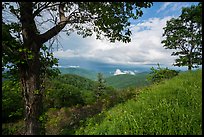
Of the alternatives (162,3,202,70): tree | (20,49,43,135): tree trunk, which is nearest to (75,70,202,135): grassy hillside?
(20,49,43,135): tree trunk

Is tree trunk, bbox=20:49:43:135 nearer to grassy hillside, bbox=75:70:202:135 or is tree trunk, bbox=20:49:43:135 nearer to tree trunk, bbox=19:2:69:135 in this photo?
tree trunk, bbox=19:2:69:135

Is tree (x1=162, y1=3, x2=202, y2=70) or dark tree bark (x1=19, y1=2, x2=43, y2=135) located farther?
tree (x1=162, y1=3, x2=202, y2=70)

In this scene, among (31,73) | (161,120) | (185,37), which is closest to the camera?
(161,120)

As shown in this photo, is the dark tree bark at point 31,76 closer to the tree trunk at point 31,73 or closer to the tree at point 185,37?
the tree trunk at point 31,73

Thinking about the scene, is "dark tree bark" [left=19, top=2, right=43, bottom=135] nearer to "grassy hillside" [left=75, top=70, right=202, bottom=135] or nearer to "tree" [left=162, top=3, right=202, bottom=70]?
"grassy hillside" [left=75, top=70, right=202, bottom=135]

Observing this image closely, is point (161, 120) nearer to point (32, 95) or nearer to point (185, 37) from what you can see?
point (32, 95)

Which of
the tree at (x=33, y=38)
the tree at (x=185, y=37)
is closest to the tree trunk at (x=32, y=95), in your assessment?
the tree at (x=33, y=38)

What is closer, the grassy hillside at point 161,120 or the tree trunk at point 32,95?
the grassy hillside at point 161,120

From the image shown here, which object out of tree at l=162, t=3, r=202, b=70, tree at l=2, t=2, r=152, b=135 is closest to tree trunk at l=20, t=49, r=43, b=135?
tree at l=2, t=2, r=152, b=135

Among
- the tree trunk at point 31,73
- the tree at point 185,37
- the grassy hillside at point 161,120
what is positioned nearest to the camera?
the grassy hillside at point 161,120

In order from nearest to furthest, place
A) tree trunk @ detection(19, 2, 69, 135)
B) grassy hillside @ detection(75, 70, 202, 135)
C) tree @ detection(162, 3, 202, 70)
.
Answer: grassy hillside @ detection(75, 70, 202, 135)
tree trunk @ detection(19, 2, 69, 135)
tree @ detection(162, 3, 202, 70)

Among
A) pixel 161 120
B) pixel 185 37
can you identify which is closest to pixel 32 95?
pixel 161 120

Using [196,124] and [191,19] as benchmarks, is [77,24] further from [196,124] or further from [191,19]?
[191,19]

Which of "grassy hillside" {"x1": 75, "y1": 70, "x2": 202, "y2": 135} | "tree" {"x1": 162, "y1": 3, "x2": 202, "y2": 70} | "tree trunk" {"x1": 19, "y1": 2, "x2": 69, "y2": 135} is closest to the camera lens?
"grassy hillside" {"x1": 75, "y1": 70, "x2": 202, "y2": 135}
